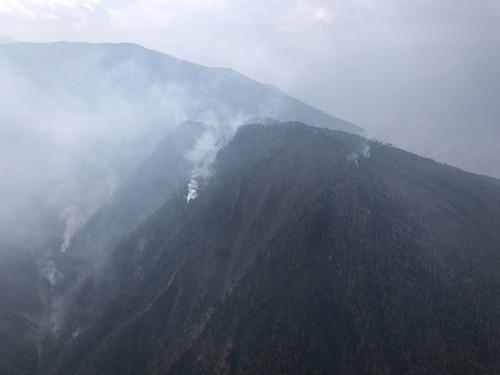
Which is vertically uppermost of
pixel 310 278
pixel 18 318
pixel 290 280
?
pixel 310 278

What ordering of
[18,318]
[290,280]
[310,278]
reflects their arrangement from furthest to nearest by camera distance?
[18,318] → [290,280] → [310,278]

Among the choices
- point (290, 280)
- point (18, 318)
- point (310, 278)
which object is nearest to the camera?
point (310, 278)

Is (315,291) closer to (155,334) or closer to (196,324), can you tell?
(196,324)

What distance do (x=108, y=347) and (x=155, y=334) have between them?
1340 centimetres

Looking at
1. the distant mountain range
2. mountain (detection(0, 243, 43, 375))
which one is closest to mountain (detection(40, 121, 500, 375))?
the distant mountain range

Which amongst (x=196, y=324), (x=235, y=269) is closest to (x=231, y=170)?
(x=235, y=269)

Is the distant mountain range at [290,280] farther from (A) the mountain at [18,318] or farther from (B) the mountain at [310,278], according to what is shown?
(A) the mountain at [18,318]

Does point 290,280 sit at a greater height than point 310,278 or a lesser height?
lesser

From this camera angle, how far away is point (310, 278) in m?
109

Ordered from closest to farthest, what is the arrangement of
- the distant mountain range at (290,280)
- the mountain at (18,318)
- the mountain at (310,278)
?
1. the mountain at (310,278)
2. the distant mountain range at (290,280)
3. the mountain at (18,318)

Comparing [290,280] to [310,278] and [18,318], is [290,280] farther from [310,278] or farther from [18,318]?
[18,318]

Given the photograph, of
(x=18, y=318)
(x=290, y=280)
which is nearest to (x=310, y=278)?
(x=290, y=280)

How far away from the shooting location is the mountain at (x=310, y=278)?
98.7 metres

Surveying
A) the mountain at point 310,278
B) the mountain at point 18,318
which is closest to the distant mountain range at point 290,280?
the mountain at point 310,278
